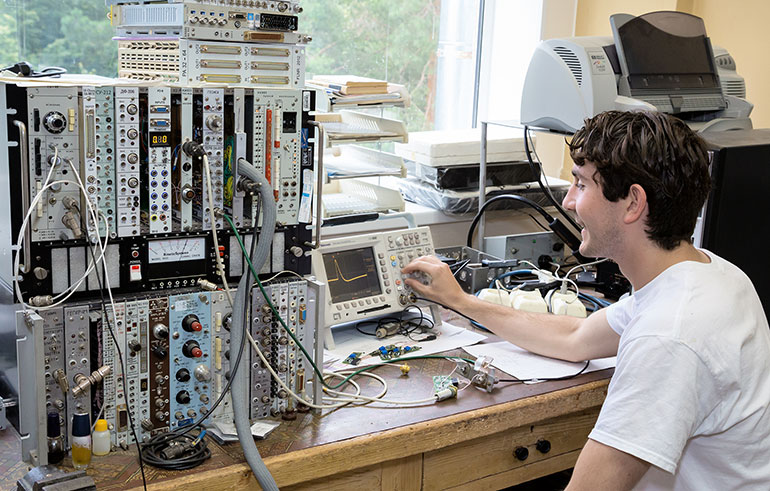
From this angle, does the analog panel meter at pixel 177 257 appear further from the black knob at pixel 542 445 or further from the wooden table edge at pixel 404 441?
the black knob at pixel 542 445

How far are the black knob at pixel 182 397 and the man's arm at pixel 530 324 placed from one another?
0.79 meters

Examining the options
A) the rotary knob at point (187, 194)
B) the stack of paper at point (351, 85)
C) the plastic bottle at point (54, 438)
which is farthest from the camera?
the stack of paper at point (351, 85)

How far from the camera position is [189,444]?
1.56 m

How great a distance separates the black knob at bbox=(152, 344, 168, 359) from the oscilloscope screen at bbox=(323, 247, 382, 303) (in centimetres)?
61

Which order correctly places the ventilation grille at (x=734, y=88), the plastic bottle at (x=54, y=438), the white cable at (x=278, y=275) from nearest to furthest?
1. the plastic bottle at (x=54, y=438)
2. the white cable at (x=278, y=275)
3. the ventilation grille at (x=734, y=88)

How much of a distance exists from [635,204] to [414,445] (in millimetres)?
659

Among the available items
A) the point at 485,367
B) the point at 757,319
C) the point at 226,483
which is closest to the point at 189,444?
the point at 226,483

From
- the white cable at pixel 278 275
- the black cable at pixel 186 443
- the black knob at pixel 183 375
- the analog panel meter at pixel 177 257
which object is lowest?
the black cable at pixel 186 443

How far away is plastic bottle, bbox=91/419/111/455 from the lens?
1528 millimetres

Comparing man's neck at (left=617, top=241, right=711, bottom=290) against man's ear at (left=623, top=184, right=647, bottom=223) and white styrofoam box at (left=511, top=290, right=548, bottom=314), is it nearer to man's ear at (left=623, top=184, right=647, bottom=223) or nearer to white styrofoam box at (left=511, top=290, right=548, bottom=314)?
man's ear at (left=623, top=184, right=647, bottom=223)

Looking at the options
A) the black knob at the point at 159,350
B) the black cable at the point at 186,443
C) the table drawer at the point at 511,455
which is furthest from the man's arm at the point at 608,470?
the black knob at the point at 159,350

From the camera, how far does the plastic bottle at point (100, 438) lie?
1.53 m

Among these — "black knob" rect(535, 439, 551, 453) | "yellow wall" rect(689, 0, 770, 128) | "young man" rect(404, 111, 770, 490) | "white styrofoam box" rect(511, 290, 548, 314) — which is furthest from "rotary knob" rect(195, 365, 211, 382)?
"yellow wall" rect(689, 0, 770, 128)

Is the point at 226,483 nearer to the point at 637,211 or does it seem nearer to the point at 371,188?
the point at 637,211
